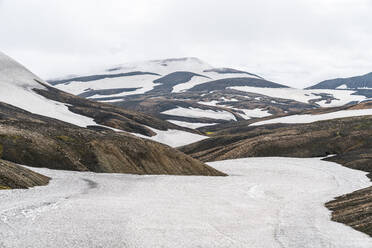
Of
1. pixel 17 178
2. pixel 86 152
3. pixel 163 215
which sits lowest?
pixel 163 215

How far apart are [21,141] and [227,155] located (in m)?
47.4

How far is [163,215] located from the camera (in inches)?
896

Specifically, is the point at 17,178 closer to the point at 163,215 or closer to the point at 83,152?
the point at 163,215

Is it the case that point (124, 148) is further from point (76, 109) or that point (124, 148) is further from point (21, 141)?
point (76, 109)

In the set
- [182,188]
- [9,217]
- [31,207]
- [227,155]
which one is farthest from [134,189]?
[227,155]

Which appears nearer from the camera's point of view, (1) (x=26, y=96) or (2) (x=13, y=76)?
(1) (x=26, y=96)

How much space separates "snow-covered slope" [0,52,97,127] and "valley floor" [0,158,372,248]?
265ft

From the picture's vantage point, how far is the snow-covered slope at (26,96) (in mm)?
112131

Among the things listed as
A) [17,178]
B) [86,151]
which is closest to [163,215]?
A: [17,178]

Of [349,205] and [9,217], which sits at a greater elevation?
[9,217]

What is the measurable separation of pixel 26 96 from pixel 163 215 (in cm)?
11618

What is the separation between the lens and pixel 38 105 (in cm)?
11838

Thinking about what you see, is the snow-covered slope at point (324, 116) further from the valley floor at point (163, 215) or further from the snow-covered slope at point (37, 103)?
the valley floor at point (163, 215)

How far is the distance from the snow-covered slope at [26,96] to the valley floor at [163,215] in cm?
8063
